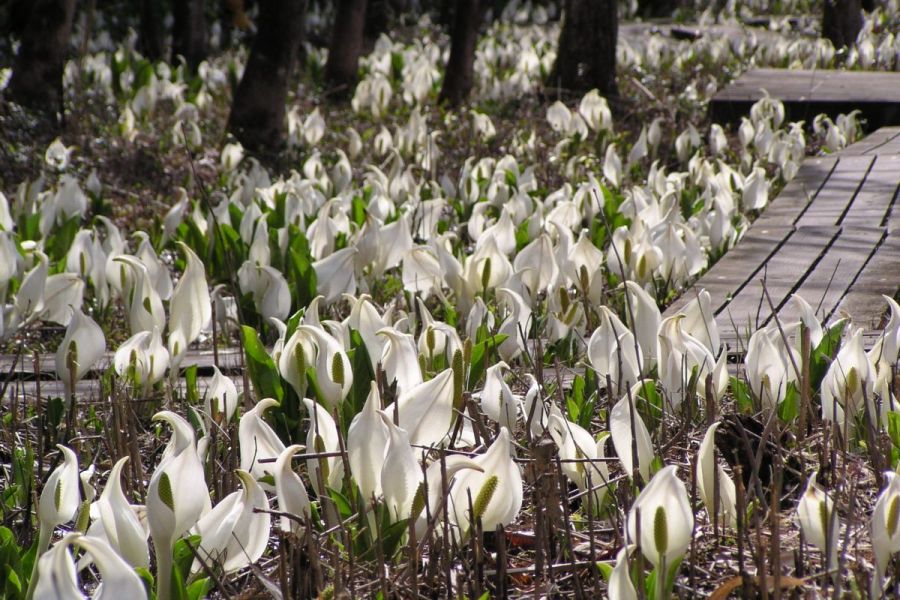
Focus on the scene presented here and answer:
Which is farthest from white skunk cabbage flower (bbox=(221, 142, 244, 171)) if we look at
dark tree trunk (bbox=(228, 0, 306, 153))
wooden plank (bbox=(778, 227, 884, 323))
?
wooden plank (bbox=(778, 227, 884, 323))

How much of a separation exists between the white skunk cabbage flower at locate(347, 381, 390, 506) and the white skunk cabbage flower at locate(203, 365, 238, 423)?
64 cm

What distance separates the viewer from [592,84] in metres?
9.80

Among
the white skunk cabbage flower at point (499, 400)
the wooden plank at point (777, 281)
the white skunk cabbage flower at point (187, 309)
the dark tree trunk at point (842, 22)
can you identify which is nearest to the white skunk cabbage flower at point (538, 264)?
the wooden plank at point (777, 281)

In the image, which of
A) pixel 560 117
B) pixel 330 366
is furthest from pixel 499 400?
pixel 560 117

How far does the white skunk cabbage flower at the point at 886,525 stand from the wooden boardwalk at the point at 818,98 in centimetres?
680

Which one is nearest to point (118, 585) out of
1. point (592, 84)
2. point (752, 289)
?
point (752, 289)

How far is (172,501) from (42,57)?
6361 millimetres

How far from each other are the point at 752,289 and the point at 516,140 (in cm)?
423

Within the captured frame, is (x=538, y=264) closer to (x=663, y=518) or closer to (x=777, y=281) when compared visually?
(x=777, y=281)

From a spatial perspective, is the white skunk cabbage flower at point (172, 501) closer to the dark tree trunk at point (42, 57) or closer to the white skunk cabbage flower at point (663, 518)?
A: the white skunk cabbage flower at point (663, 518)

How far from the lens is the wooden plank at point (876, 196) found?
16.0 feet

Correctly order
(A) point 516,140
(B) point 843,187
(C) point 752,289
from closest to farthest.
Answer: (C) point 752,289, (B) point 843,187, (A) point 516,140

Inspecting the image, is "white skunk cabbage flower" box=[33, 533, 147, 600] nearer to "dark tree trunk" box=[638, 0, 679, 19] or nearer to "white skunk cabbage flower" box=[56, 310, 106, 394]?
"white skunk cabbage flower" box=[56, 310, 106, 394]

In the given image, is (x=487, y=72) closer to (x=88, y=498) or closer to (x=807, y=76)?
(x=807, y=76)
